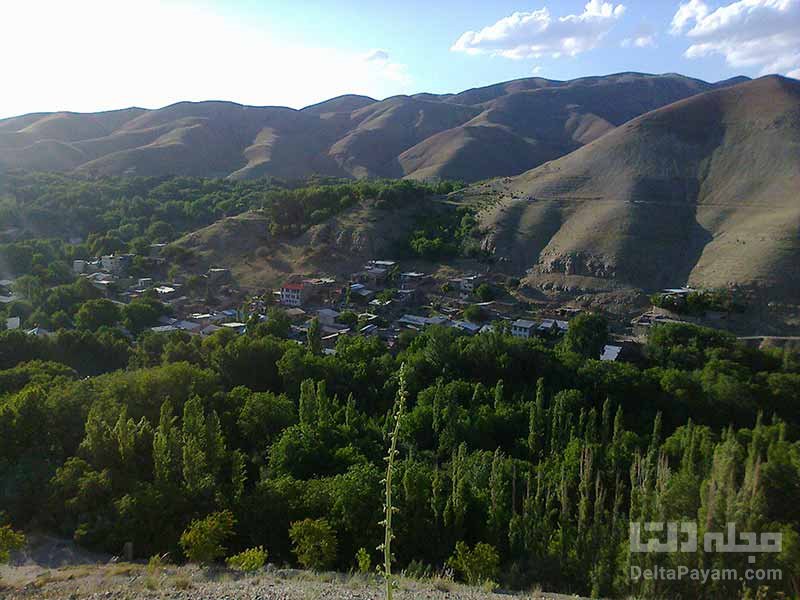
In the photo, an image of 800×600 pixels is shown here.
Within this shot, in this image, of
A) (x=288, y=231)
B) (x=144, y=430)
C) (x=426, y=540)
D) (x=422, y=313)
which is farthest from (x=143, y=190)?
(x=426, y=540)

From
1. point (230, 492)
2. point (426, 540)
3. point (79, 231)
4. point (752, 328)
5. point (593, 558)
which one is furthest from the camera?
point (79, 231)

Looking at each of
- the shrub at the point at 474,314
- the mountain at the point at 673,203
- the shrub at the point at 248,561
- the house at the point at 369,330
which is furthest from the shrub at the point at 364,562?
the mountain at the point at 673,203

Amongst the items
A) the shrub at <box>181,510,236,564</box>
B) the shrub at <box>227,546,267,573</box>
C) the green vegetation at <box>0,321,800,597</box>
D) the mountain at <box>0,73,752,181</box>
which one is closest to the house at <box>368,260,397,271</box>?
the green vegetation at <box>0,321,800,597</box>

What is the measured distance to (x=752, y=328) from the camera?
88.0ft

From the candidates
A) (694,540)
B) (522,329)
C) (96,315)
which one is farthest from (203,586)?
(96,315)

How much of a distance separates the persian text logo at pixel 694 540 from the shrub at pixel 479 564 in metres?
2.15

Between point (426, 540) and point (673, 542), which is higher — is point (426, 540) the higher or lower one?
the lower one

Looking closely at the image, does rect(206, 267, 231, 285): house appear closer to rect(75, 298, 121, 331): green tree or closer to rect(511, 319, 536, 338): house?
rect(75, 298, 121, 331): green tree

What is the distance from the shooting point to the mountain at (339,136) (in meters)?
81.4

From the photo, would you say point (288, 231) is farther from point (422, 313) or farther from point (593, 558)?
point (593, 558)

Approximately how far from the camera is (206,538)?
32.1ft

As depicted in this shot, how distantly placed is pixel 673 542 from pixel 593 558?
1.29 metres

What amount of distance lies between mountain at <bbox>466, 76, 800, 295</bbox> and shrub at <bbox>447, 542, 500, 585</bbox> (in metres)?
24.3

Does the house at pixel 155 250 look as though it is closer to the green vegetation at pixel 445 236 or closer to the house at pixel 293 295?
the house at pixel 293 295
